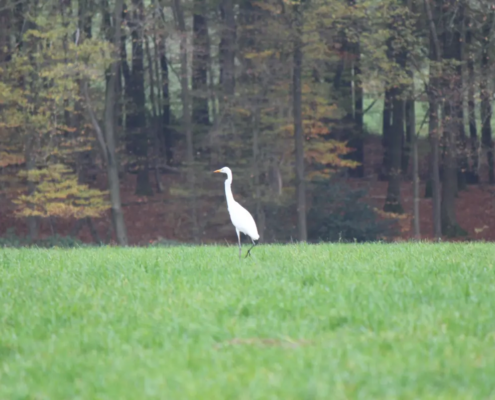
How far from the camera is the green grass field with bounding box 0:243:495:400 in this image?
601cm

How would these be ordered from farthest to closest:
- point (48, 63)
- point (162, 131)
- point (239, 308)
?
1. point (162, 131)
2. point (48, 63)
3. point (239, 308)

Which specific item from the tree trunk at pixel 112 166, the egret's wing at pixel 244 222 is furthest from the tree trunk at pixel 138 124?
the egret's wing at pixel 244 222

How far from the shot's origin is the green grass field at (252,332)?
6.01m

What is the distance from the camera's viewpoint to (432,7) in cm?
3234

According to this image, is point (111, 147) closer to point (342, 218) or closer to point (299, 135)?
point (299, 135)

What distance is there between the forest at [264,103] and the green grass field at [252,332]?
1744 cm

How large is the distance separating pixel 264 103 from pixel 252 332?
26.3m

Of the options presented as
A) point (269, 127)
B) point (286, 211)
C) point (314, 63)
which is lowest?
point (286, 211)

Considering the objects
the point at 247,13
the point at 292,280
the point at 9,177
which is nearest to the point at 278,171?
the point at 247,13

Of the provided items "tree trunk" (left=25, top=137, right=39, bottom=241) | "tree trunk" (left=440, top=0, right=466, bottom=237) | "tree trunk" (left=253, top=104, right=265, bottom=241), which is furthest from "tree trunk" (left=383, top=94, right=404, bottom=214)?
"tree trunk" (left=25, top=137, right=39, bottom=241)

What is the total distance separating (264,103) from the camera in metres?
33.2

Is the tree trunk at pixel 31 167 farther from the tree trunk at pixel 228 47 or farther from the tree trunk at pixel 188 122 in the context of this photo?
the tree trunk at pixel 228 47

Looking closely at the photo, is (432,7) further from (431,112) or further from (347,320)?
(347,320)

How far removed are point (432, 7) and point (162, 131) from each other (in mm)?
17445
